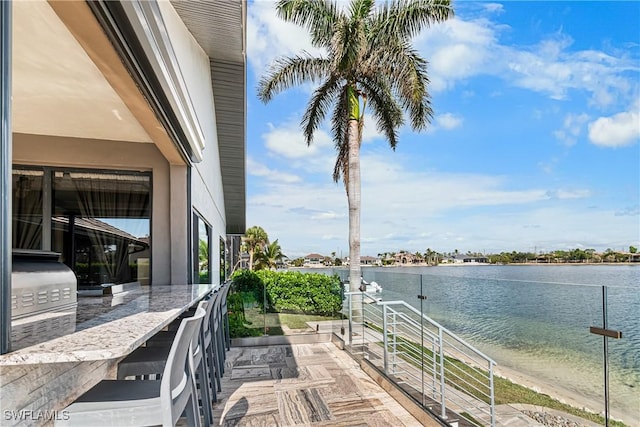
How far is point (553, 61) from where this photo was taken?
12008 millimetres

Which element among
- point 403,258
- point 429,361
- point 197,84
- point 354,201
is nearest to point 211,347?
point 429,361

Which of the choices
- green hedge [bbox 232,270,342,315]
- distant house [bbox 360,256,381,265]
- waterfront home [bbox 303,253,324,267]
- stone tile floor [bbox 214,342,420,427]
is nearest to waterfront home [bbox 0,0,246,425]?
stone tile floor [bbox 214,342,420,427]

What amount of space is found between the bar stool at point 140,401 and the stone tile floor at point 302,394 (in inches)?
71.2

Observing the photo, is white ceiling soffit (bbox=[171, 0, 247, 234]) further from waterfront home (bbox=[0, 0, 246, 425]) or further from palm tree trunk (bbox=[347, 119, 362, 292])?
palm tree trunk (bbox=[347, 119, 362, 292])

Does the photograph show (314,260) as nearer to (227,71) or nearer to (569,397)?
(227,71)

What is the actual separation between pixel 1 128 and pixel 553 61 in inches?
573

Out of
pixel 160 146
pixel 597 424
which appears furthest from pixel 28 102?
pixel 597 424

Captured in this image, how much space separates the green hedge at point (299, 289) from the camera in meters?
8.04

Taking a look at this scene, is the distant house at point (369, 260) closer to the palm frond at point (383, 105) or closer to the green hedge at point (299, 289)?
the green hedge at point (299, 289)

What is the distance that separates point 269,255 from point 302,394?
21090mm

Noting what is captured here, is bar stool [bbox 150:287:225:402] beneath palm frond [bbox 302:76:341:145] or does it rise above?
Result: beneath

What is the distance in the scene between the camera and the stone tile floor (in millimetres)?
3264

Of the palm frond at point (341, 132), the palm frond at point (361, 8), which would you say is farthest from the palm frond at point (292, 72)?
the palm frond at point (361, 8)

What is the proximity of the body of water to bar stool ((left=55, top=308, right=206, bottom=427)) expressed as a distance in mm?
2051
